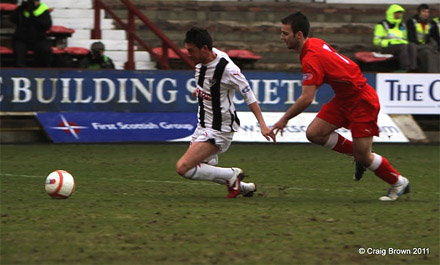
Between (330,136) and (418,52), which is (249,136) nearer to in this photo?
(418,52)

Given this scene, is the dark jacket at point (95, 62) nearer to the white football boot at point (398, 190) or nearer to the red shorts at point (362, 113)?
the red shorts at point (362, 113)

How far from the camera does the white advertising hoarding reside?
1630 centimetres

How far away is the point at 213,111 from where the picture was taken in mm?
8672

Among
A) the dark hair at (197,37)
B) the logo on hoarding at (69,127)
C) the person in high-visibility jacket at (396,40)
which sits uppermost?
the dark hair at (197,37)

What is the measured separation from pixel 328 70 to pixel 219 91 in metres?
1.03

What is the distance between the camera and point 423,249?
6.28m

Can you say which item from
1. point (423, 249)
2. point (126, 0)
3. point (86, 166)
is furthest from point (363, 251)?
point (126, 0)

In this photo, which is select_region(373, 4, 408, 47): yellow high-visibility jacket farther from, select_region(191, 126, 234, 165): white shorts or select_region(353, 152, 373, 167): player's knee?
select_region(191, 126, 234, 165): white shorts

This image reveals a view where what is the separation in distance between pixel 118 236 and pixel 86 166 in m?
5.54

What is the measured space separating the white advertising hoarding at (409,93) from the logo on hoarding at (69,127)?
5.18 metres

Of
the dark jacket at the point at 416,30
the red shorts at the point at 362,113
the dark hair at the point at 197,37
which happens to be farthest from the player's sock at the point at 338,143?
the dark jacket at the point at 416,30

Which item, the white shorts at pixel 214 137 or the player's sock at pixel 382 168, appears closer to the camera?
the player's sock at pixel 382 168

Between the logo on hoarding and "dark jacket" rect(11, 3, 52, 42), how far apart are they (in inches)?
75.0

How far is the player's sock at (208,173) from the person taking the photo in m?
8.59
